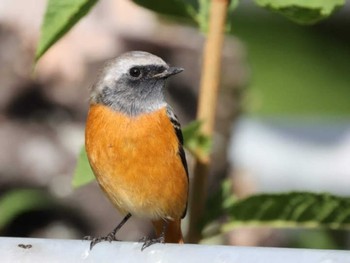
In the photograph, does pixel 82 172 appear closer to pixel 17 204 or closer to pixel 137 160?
pixel 137 160

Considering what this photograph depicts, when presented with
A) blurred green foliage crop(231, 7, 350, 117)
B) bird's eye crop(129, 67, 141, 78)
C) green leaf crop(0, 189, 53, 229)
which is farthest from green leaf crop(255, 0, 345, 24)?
blurred green foliage crop(231, 7, 350, 117)

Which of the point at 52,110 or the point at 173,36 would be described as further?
the point at 173,36

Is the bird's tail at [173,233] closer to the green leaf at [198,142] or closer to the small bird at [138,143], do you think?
→ the small bird at [138,143]

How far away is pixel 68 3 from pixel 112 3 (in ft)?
14.1

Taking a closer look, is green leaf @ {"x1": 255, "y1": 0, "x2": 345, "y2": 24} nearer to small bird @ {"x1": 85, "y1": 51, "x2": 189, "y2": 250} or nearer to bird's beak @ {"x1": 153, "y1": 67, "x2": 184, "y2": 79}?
small bird @ {"x1": 85, "y1": 51, "x2": 189, "y2": 250}

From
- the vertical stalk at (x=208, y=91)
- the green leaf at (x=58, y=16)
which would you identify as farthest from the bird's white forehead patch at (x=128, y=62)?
the green leaf at (x=58, y=16)

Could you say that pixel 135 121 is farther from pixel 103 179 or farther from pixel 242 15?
pixel 242 15

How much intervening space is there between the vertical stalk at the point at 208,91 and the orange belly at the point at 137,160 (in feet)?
2.22

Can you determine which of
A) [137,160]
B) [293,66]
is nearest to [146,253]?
[137,160]

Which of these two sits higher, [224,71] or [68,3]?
[68,3]

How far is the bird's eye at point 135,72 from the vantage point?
4.30 meters

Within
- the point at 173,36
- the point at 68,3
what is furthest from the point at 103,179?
the point at 173,36

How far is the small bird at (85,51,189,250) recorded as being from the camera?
13.2ft

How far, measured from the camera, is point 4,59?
648 cm
